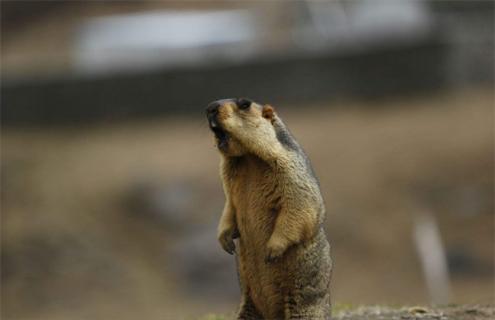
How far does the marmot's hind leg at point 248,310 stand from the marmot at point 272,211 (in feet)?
0.23

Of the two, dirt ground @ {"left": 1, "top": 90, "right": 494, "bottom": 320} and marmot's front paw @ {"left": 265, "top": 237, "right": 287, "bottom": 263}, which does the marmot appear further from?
dirt ground @ {"left": 1, "top": 90, "right": 494, "bottom": 320}

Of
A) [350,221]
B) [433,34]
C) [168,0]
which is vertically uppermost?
[168,0]

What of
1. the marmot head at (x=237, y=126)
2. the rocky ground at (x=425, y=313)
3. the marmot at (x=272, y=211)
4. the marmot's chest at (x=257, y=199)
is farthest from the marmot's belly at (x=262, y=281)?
the rocky ground at (x=425, y=313)

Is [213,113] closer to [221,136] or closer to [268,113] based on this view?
[221,136]

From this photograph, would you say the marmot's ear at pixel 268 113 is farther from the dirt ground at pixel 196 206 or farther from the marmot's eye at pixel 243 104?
the dirt ground at pixel 196 206

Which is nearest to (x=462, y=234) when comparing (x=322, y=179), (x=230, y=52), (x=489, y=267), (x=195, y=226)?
(x=489, y=267)

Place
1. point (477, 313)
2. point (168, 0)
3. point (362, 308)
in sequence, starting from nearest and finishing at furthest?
point (477, 313)
point (362, 308)
point (168, 0)

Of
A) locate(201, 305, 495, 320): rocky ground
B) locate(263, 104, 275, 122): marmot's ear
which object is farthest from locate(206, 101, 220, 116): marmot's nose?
locate(201, 305, 495, 320): rocky ground

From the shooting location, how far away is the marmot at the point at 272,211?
7516 millimetres

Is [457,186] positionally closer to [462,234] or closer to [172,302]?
[462,234]

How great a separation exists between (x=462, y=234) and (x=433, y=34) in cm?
585

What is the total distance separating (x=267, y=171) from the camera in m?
7.63

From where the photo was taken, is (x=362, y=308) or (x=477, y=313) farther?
(x=362, y=308)

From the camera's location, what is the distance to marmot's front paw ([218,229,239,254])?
25.9ft
